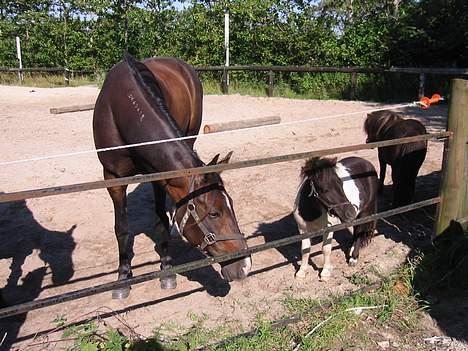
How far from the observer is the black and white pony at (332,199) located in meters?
3.33

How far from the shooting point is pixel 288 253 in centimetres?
400

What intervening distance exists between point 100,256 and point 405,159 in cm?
293

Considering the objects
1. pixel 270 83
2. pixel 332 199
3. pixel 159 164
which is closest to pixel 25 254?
pixel 159 164

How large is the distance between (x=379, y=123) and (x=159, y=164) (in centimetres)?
288

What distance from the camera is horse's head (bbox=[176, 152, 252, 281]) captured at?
263 centimetres

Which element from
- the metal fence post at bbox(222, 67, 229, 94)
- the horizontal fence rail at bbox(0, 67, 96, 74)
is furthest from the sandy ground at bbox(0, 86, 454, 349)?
the horizontal fence rail at bbox(0, 67, 96, 74)

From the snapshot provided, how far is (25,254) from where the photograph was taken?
4.12m

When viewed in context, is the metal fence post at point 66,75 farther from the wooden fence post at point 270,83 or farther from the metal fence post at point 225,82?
the wooden fence post at point 270,83

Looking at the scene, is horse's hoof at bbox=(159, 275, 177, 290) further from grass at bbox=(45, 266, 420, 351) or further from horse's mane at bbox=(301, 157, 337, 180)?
horse's mane at bbox=(301, 157, 337, 180)

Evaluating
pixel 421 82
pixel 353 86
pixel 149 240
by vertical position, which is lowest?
pixel 149 240

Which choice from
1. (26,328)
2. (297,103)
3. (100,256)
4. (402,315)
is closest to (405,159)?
(402,315)

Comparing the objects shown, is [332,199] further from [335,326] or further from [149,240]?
[149,240]

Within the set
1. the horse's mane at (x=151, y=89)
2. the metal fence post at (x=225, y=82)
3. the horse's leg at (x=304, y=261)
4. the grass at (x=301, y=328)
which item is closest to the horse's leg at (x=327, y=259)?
the horse's leg at (x=304, y=261)

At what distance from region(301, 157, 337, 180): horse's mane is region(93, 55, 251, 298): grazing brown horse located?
963 millimetres
